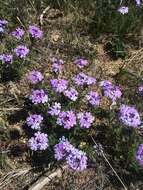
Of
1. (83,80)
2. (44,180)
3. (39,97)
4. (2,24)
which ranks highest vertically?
(2,24)

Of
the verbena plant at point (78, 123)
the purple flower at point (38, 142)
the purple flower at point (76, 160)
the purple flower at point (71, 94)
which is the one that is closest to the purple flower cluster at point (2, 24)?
the verbena plant at point (78, 123)

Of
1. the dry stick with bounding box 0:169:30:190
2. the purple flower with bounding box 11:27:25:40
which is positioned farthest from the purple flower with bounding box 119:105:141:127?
the purple flower with bounding box 11:27:25:40

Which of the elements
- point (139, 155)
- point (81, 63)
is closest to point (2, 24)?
point (81, 63)

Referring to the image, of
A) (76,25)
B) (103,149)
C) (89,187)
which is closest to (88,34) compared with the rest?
(76,25)

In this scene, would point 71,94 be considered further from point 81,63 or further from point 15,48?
point 15,48

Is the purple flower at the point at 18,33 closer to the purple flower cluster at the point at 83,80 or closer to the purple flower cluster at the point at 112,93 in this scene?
the purple flower cluster at the point at 83,80

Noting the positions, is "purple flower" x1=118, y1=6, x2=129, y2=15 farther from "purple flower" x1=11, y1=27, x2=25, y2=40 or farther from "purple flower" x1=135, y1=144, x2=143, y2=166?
"purple flower" x1=135, y1=144, x2=143, y2=166
